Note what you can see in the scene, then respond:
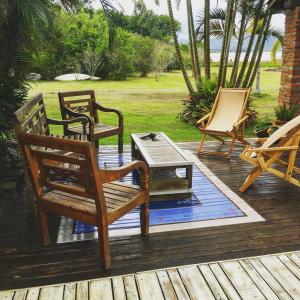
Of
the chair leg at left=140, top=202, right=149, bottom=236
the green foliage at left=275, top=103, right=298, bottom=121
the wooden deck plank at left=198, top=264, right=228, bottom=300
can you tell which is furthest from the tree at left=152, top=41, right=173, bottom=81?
the wooden deck plank at left=198, top=264, right=228, bottom=300

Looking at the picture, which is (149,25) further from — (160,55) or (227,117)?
(227,117)

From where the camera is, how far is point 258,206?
3727 millimetres

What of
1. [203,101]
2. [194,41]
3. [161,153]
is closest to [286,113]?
[203,101]

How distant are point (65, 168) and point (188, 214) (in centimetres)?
146

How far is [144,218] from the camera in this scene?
3012 millimetres

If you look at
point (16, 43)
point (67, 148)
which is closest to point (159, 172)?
point (67, 148)

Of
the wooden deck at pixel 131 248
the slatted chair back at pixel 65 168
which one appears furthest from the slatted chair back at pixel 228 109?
the slatted chair back at pixel 65 168

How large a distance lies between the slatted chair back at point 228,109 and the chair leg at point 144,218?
9.78 feet

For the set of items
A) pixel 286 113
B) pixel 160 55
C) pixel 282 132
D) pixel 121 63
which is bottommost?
pixel 121 63

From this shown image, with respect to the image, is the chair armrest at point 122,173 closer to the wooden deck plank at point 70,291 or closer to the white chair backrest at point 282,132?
the wooden deck plank at point 70,291

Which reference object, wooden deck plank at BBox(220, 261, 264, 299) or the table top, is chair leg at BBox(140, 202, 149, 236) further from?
the table top

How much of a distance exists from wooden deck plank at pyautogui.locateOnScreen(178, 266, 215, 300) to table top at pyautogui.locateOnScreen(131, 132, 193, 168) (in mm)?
1385

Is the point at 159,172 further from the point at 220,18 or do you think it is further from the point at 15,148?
the point at 220,18

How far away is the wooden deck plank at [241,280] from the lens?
2337mm
